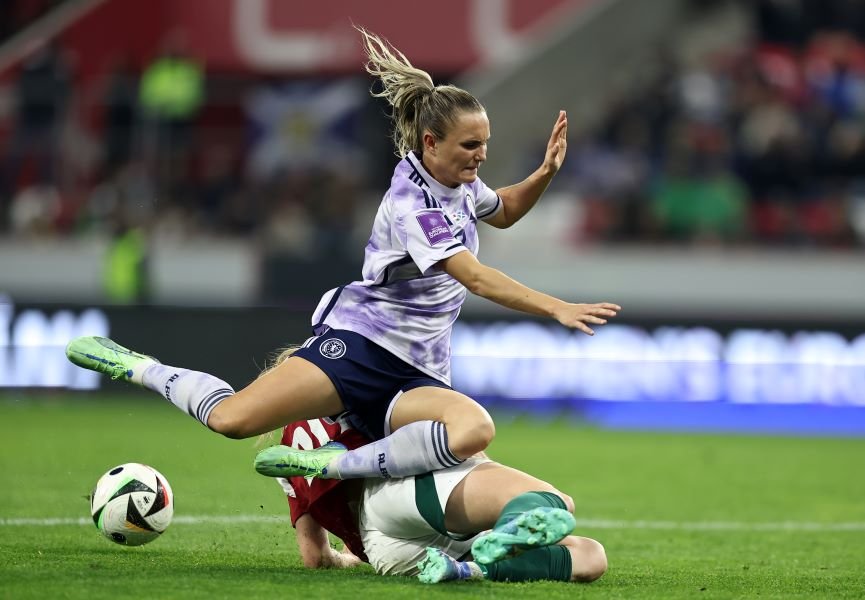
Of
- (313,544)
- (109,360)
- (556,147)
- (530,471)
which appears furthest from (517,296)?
(530,471)

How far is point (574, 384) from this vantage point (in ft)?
46.3

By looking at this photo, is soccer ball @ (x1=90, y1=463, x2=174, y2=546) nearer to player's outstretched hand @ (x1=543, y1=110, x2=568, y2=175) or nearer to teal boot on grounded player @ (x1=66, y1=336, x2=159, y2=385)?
teal boot on grounded player @ (x1=66, y1=336, x2=159, y2=385)

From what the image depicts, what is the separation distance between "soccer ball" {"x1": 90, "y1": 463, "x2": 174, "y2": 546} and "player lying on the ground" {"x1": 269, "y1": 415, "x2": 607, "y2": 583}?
0.57m

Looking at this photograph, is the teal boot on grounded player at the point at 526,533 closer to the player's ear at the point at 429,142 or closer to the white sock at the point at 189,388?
the white sock at the point at 189,388

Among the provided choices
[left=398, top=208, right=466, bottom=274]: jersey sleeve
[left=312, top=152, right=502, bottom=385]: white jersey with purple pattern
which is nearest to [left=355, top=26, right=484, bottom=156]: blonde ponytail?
[left=312, top=152, right=502, bottom=385]: white jersey with purple pattern

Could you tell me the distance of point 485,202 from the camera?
6297 mm

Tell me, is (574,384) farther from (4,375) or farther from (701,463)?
(4,375)

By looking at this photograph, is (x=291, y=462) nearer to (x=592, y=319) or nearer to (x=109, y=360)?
(x=109, y=360)

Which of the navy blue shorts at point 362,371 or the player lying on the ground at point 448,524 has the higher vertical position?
the navy blue shorts at point 362,371

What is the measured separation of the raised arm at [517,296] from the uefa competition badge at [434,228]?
0.09m

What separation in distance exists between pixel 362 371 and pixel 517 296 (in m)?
0.81

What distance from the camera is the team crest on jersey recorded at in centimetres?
579

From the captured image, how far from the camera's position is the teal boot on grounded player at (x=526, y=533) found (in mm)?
5027

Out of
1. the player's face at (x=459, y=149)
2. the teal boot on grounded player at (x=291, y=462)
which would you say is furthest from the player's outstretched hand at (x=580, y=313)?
the teal boot on grounded player at (x=291, y=462)
